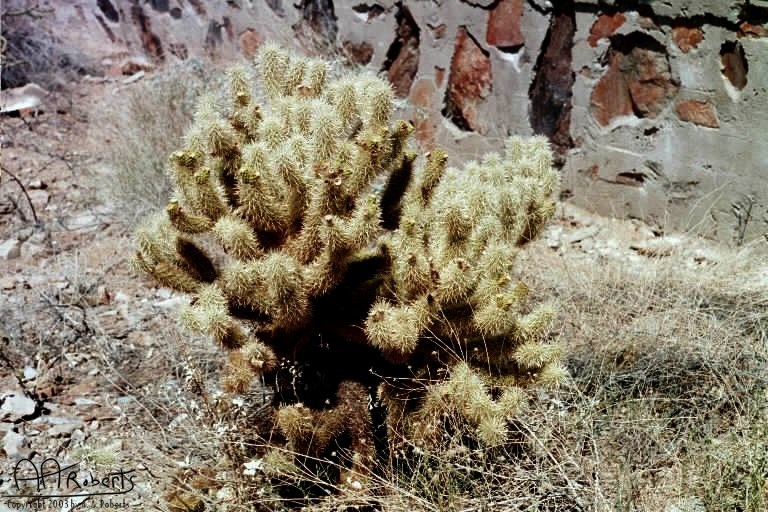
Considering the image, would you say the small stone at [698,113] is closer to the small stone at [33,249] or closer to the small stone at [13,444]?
the small stone at [13,444]

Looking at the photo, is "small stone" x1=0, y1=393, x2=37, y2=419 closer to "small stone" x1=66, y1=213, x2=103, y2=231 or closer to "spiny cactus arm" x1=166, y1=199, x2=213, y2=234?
"spiny cactus arm" x1=166, y1=199, x2=213, y2=234

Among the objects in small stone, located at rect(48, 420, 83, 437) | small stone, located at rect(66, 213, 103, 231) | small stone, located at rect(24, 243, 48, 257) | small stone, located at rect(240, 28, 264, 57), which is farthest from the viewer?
small stone, located at rect(240, 28, 264, 57)

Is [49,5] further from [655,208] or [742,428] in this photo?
[742,428]

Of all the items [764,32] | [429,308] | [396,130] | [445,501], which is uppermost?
[764,32]

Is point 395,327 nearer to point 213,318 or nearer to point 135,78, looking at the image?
point 213,318

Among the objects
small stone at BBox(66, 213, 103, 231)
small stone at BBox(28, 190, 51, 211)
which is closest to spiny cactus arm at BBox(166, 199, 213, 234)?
small stone at BBox(66, 213, 103, 231)

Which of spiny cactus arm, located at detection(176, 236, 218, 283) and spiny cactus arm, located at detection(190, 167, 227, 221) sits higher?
spiny cactus arm, located at detection(190, 167, 227, 221)

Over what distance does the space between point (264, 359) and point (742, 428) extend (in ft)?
5.15

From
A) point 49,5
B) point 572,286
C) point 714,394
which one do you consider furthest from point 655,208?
point 49,5

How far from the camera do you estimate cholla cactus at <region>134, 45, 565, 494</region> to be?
2.47 meters

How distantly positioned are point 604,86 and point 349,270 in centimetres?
233

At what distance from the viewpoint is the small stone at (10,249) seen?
441 cm

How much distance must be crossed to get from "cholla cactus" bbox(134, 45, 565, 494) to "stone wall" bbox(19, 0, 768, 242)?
1553 mm

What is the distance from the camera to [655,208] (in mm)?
4246
